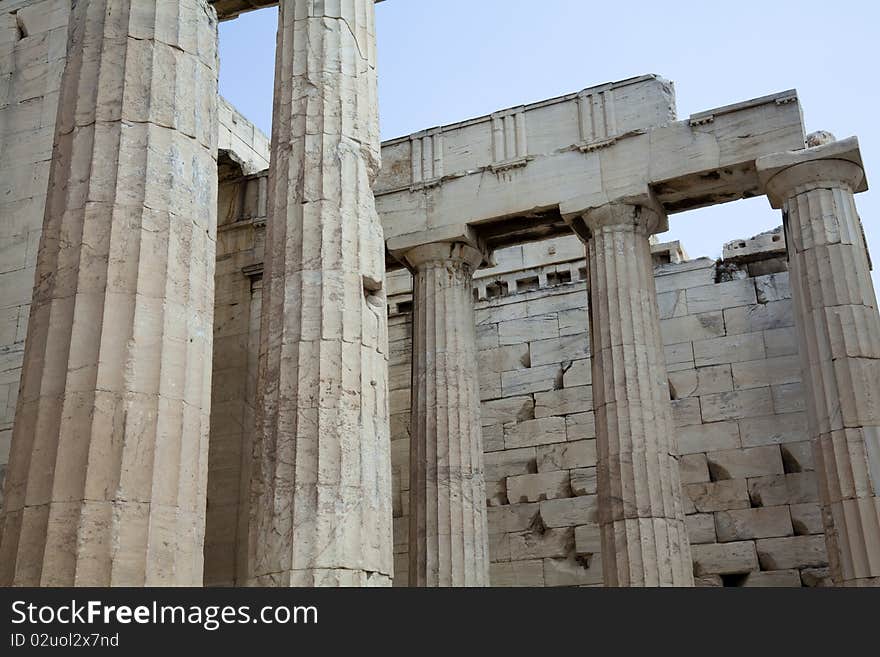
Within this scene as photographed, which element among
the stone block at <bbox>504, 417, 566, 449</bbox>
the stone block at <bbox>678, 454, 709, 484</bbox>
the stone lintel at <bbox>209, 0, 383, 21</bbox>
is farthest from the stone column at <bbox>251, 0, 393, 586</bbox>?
the stone block at <bbox>504, 417, 566, 449</bbox>

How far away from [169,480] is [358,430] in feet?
9.81

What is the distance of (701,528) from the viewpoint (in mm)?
21641

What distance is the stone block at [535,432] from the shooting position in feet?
78.6

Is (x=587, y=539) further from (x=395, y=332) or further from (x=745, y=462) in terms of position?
(x=395, y=332)

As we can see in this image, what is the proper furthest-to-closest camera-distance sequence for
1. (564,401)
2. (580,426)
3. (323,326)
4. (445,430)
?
(564,401), (580,426), (445,430), (323,326)

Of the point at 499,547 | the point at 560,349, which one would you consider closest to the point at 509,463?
the point at 499,547

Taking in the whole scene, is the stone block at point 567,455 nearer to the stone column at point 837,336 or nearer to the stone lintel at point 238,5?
the stone column at point 837,336

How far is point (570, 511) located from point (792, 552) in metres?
4.78

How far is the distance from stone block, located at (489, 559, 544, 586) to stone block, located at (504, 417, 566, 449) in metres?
2.76

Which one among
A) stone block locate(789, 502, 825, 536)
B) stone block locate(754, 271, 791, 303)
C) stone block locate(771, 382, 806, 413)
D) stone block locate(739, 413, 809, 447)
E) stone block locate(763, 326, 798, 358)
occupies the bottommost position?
stone block locate(789, 502, 825, 536)

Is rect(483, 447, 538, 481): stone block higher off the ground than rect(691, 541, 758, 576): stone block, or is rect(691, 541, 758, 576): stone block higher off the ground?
rect(483, 447, 538, 481): stone block

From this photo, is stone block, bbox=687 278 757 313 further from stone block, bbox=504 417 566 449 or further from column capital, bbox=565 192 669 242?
stone block, bbox=504 417 566 449

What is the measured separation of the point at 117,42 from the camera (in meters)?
10.9

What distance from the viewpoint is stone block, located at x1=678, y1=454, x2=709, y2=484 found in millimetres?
22047
